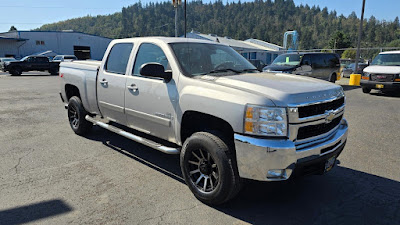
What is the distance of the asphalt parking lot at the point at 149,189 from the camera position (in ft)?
9.95

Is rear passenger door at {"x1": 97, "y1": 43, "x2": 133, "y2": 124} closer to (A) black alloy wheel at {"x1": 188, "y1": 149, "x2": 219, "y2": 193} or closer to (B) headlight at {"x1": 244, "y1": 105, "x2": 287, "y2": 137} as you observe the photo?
(A) black alloy wheel at {"x1": 188, "y1": 149, "x2": 219, "y2": 193}

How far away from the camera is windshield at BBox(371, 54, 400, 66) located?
1207 centimetres

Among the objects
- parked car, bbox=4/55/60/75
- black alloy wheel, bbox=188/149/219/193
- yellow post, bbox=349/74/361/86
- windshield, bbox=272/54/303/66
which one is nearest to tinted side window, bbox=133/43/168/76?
black alloy wheel, bbox=188/149/219/193

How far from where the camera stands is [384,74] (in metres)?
11.5

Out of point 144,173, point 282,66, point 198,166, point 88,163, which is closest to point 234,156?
point 198,166

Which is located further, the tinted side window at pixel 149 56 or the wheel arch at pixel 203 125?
the tinted side window at pixel 149 56

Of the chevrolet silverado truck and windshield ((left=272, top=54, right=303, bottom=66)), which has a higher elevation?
windshield ((left=272, top=54, right=303, bottom=66))

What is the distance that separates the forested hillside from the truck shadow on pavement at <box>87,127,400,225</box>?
255ft

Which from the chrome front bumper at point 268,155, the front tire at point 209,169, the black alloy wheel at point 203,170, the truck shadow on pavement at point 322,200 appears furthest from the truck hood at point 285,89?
the truck shadow on pavement at point 322,200

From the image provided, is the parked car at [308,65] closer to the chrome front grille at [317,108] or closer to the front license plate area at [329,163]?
the chrome front grille at [317,108]

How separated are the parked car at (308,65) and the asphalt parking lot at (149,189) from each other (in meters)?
7.03

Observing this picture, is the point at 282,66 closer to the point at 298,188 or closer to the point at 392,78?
the point at 392,78

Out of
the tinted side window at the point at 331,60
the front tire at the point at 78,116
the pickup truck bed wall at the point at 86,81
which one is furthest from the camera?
the tinted side window at the point at 331,60

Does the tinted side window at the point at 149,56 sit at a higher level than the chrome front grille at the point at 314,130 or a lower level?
higher
